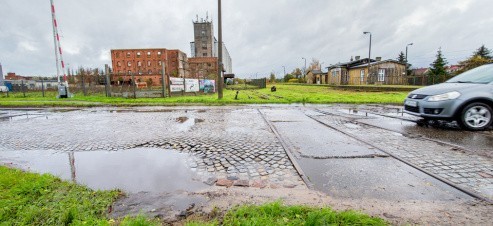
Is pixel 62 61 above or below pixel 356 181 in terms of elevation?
above

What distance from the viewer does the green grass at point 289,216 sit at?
2.06 meters

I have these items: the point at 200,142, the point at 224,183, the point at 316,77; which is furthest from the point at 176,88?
the point at 316,77

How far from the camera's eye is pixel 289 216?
218 cm

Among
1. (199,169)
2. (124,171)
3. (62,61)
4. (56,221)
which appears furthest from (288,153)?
(62,61)

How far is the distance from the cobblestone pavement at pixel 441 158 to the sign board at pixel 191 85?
1505cm

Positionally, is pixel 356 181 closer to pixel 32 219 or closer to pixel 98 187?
pixel 98 187

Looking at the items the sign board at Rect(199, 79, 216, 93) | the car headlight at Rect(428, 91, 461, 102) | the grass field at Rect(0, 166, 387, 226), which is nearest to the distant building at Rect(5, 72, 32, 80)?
the sign board at Rect(199, 79, 216, 93)

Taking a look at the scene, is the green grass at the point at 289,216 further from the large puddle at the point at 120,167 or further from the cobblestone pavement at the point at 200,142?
the large puddle at the point at 120,167

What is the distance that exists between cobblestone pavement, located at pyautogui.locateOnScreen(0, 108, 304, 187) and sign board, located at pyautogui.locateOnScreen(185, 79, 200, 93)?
11386mm

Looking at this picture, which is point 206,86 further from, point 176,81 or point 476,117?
point 476,117

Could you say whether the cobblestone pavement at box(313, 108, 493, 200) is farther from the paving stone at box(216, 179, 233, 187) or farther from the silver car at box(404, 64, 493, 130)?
the paving stone at box(216, 179, 233, 187)

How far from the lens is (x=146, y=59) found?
77.5m

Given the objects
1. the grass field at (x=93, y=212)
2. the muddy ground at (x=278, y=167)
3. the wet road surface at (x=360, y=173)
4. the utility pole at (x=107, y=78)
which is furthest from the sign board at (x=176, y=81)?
the grass field at (x=93, y=212)

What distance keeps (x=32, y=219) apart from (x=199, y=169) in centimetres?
190
